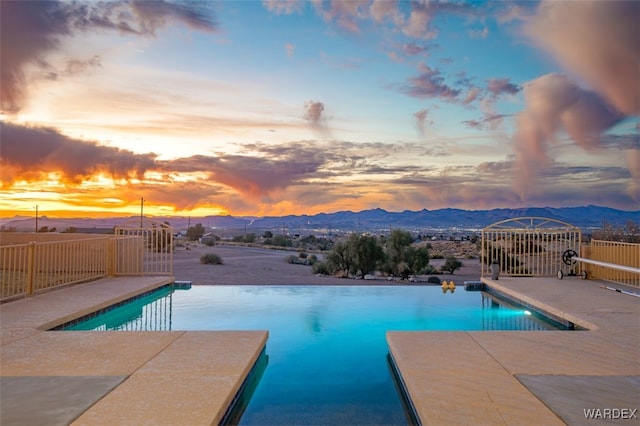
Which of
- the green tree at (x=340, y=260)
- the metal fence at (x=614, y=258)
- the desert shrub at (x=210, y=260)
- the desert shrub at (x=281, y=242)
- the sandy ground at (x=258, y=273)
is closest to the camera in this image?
the metal fence at (x=614, y=258)

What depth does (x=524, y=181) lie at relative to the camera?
16.3 metres

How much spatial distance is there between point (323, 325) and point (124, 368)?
2.89 metres

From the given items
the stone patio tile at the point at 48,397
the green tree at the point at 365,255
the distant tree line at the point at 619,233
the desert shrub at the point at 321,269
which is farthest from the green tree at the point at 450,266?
the stone patio tile at the point at 48,397

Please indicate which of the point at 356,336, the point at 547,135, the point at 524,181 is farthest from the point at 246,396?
the point at 524,181

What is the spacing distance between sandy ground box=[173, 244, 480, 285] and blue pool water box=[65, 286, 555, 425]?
2796 millimetres

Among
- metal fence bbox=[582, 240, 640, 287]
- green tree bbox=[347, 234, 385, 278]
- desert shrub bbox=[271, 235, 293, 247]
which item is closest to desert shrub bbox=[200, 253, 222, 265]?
green tree bbox=[347, 234, 385, 278]

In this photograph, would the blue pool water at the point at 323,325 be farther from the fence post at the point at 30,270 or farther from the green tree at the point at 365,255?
the green tree at the point at 365,255

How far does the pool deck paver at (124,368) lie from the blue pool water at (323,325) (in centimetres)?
31

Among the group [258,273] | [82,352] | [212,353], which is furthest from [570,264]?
[258,273]

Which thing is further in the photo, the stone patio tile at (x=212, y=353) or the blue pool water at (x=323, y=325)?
the stone patio tile at (x=212, y=353)

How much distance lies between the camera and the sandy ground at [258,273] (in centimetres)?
1301

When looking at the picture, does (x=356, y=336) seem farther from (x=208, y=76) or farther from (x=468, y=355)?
(x=208, y=76)

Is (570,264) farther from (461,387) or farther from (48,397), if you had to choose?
(48,397)

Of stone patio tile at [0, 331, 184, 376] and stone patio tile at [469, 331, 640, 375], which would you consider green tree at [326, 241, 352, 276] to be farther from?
stone patio tile at [0, 331, 184, 376]
